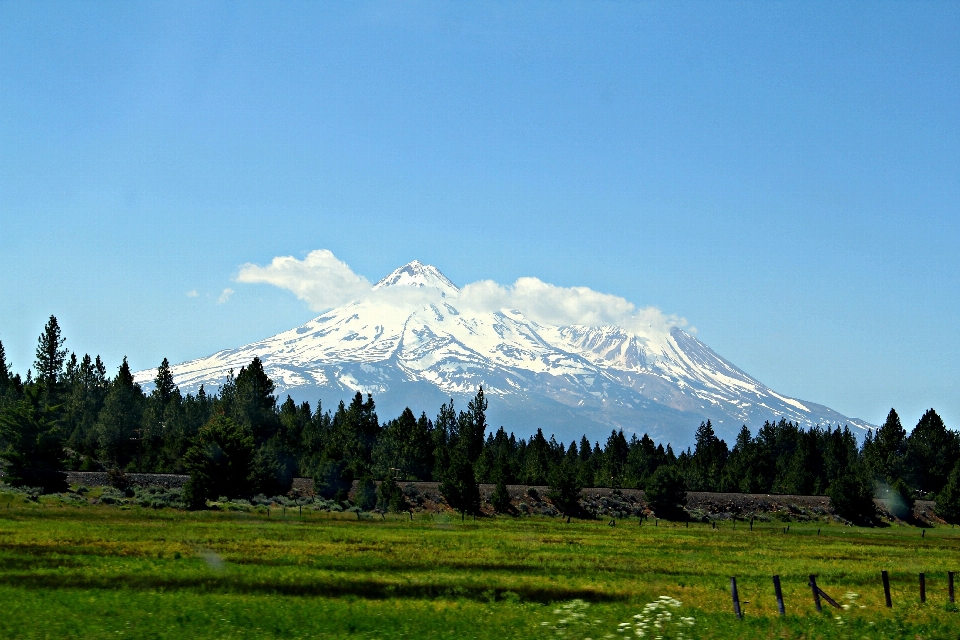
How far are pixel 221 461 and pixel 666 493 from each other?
224ft

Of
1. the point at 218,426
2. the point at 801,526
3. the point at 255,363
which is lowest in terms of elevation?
the point at 801,526

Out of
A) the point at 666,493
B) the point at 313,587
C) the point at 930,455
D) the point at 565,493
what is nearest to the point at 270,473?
the point at 565,493

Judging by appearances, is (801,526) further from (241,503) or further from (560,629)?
(560,629)

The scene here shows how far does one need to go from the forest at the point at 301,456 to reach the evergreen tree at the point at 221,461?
6.9 inches

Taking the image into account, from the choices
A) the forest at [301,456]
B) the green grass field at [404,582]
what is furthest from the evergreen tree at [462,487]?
the green grass field at [404,582]

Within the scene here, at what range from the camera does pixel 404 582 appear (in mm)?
46250

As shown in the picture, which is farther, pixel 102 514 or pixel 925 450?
pixel 925 450

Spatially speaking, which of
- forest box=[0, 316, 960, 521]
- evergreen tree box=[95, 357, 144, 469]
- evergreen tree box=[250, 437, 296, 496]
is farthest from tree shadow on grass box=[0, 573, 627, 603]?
evergreen tree box=[95, 357, 144, 469]

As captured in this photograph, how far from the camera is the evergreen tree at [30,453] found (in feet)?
379

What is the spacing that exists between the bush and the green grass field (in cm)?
5246

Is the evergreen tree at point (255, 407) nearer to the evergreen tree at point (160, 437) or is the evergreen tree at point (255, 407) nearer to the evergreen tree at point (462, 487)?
the evergreen tree at point (160, 437)

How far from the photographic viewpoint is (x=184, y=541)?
202ft

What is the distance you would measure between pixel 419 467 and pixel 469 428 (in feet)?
89.5

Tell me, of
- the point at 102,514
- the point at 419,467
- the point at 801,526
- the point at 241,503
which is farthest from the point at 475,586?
the point at 419,467
